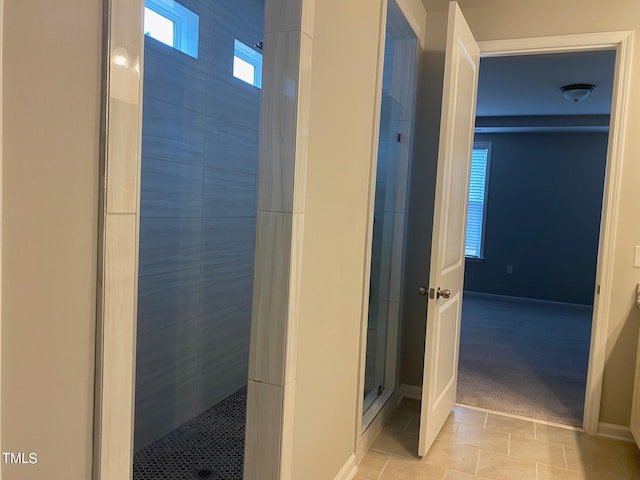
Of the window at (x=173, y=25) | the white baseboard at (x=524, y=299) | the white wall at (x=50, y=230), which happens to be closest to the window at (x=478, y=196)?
the white baseboard at (x=524, y=299)

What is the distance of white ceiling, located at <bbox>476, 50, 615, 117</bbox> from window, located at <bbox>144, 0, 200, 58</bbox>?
2.09 meters

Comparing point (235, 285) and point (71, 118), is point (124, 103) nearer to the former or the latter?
point (71, 118)

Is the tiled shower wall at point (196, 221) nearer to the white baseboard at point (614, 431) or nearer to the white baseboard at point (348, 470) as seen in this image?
the white baseboard at point (348, 470)

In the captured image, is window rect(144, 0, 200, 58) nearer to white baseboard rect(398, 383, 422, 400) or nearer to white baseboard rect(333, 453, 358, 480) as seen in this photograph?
white baseboard rect(333, 453, 358, 480)

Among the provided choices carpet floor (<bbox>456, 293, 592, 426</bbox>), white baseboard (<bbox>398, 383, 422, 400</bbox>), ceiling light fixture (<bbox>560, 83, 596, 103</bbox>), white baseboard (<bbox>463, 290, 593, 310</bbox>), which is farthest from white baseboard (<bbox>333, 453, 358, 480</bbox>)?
white baseboard (<bbox>463, 290, 593, 310</bbox>)

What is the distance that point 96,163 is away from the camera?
85 cm

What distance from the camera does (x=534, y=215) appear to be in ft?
23.6

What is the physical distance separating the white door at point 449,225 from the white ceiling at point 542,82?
88 cm

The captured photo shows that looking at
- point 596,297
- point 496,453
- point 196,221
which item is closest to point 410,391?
point 496,453

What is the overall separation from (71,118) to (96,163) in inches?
3.1

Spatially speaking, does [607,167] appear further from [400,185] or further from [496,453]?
[496,453]

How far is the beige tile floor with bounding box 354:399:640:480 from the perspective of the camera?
247 centimetres

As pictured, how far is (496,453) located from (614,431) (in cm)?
79

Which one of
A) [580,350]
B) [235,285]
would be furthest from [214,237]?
[580,350]
